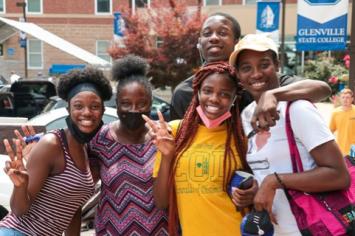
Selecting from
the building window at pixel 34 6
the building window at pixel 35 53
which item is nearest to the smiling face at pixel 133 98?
the building window at pixel 35 53

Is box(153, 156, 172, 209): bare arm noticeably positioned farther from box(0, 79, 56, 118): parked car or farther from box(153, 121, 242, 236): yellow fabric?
box(0, 79, 56, 118): parked car

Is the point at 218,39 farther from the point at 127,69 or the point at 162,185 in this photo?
the point at 162,185

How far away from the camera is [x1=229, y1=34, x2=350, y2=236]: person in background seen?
2.23 meters

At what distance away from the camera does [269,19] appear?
372 inches

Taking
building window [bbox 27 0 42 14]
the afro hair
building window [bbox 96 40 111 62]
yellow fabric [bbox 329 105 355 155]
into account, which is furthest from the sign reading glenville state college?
building window [bbox 27 0 42 14]

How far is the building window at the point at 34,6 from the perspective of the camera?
33906mm

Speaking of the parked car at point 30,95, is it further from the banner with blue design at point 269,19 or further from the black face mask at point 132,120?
the black face mask at point 132,120

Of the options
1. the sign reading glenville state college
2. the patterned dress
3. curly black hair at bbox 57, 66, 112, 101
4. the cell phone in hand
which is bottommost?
the patterned dress

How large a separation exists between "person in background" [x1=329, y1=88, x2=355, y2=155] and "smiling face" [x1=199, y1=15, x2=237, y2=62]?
14.4 feet

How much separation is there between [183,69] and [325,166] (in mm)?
16825

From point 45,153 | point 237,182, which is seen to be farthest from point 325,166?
point 45,153

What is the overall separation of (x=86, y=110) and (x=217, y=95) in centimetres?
80

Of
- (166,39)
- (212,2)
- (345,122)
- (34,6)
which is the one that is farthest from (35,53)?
(345,122)

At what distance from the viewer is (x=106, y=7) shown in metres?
33.4
